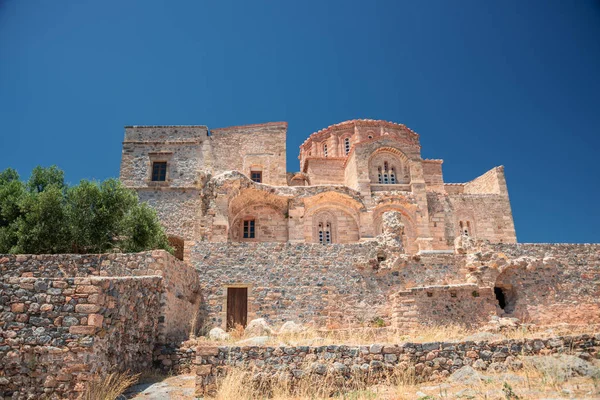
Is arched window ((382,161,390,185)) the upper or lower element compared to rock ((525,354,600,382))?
upper

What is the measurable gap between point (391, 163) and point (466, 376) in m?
19.5

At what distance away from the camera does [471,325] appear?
512 inches

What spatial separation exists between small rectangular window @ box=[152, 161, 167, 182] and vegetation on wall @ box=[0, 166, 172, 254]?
6.65 metres

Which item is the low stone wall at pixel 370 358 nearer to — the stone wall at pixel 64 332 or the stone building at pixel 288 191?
the stone wall at pixel 64 332

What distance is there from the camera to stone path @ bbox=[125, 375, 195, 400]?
7.28 m

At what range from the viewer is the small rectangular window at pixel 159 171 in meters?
26.3

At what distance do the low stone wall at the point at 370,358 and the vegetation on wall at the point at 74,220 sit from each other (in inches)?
469

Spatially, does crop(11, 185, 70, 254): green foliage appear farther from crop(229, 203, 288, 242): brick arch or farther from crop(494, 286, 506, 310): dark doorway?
crop(494, 286, 506, 310): dark doorway

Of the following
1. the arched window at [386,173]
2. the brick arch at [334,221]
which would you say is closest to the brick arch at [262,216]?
the brick arch at [334,221]

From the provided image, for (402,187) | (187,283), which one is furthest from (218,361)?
(402,187)

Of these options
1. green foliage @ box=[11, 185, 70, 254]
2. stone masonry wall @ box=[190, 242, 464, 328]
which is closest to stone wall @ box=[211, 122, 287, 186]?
green foliage @ box=[11, 185, 70, 254]

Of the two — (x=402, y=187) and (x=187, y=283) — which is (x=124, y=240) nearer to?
(x=187, y=283)

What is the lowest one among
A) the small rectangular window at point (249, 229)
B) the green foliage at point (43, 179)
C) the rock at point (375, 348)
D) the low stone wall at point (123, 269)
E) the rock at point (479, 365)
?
the rock at point (479, 365)

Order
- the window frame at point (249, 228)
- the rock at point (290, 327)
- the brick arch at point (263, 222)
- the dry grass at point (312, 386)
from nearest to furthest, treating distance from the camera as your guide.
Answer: the dry grass at point (312, 386) → the rock at point (290, 327) → the brick arch at point (263, 222) → the window frame at point (249, 228)
